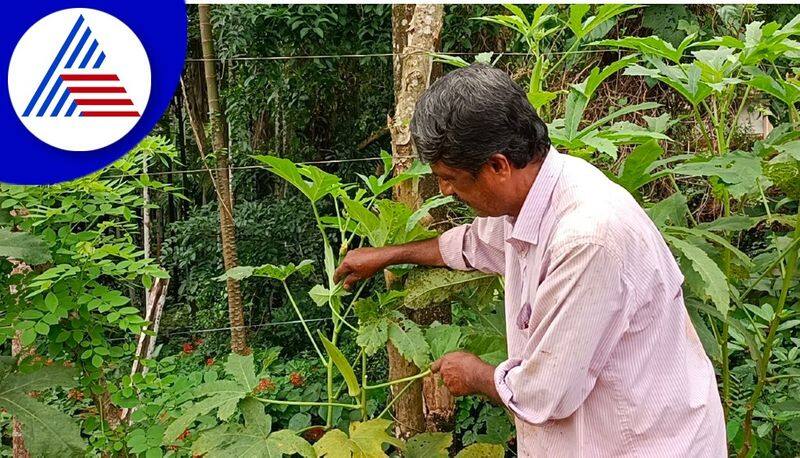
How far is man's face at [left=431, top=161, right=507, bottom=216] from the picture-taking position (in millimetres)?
1426

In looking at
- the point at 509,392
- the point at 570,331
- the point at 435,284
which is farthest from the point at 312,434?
the point at 570,331

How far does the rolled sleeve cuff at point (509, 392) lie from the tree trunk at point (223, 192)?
6.68ft

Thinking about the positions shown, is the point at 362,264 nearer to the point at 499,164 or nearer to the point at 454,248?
the point at 454,248

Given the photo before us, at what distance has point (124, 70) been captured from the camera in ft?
7.76

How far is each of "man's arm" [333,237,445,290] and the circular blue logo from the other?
974 mm

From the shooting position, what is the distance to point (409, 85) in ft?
7.22

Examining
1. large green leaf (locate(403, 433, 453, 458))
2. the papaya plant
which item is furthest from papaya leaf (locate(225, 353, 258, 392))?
large green leaf (locate(403, 433, 453, 458))

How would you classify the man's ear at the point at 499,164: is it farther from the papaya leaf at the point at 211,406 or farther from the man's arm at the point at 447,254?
the papaya leaf at the point at 211,406

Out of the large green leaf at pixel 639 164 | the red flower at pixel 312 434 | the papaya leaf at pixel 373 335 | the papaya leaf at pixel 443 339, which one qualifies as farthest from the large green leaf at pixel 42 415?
the large green leaf at pixel 639 164

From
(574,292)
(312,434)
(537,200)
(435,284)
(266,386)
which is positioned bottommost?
(312,434)

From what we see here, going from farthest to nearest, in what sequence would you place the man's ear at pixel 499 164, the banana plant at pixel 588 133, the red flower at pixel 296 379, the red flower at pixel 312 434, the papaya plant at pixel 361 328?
the red flower at pixel 296 379
the red flower at pixel 312 434
the papaya plant at pixel 361 328
the banana plant at pixel 588 133
the man's ear at pixel 499 164

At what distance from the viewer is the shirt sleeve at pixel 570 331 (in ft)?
4.19

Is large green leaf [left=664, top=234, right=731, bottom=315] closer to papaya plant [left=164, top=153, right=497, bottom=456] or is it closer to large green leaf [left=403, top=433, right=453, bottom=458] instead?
papaya plant [left=164, top=153, right=497, bottom=456]

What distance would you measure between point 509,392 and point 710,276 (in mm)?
522
